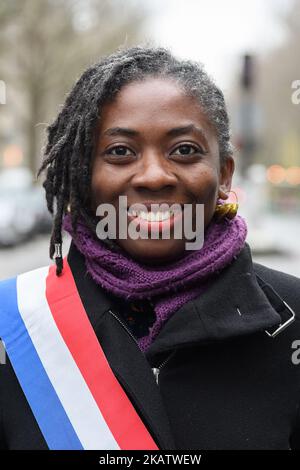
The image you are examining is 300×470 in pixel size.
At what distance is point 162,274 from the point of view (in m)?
1.69

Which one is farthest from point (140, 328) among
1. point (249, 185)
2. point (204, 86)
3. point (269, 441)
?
point (249, 185)

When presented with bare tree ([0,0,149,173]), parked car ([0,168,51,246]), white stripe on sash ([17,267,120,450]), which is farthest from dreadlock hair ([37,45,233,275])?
bare tree ([0,0,149,173])

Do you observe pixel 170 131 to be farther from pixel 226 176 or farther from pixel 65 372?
pixel 65 372

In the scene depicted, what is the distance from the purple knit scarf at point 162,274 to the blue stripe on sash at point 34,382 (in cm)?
23

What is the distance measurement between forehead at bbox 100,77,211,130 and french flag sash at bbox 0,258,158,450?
44 centimetres

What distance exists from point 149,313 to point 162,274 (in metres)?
0.13

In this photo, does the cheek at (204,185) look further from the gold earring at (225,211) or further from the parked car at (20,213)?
the parked car at (20,213)

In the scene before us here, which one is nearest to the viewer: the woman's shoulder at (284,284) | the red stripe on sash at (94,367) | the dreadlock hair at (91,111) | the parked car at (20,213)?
the red stripe on sash at (94,367)

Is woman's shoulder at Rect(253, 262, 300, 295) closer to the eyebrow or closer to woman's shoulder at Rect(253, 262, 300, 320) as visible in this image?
woman's shoulder at Rect(253, 262, 300, 320)

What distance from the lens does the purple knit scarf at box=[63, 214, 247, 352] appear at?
5.54 ft

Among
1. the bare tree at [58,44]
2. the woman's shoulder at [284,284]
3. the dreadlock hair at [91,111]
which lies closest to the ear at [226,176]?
the dreadlock hair at [91,111]

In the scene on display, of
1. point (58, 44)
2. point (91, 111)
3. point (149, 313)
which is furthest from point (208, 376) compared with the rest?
point (58, 44)

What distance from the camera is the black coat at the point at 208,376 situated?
161cm
